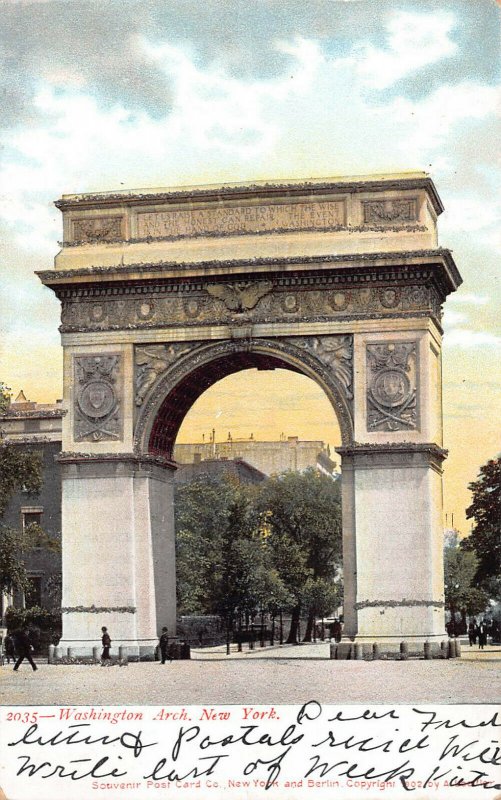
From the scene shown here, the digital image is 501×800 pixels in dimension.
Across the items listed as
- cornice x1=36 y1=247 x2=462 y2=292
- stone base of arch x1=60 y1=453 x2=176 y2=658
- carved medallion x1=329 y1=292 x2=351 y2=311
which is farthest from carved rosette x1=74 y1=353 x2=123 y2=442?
carved medallion x1=329 y1=292 x2=351 y2=311

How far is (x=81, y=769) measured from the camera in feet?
50.0

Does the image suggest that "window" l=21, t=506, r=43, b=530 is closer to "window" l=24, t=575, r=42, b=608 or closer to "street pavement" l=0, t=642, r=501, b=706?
"window" l=24, t=575, r=42, b=608

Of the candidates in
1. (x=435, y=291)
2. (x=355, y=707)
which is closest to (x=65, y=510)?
(x=435, y=291)

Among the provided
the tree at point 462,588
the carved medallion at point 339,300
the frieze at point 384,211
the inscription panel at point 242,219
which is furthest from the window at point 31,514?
the tree at point 462,588

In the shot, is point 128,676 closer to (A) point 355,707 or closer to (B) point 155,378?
(B) point 155,378

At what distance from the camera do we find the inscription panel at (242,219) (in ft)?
106

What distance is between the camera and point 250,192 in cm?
3262

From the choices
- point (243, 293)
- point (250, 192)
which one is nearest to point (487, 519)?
point (243, 293)

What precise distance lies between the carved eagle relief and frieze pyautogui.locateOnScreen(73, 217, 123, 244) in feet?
8.87

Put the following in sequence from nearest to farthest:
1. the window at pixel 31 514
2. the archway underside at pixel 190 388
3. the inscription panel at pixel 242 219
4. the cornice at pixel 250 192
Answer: the cornice at pixel 250 192, the inscription panel at pixel 242 219, the archway underside at pixel 190 388, the window at pixel 31 514

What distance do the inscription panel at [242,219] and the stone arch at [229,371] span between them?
243 centimetres

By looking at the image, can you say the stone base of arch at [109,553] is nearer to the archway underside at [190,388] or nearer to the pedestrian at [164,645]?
the pedestrian at [164,645]

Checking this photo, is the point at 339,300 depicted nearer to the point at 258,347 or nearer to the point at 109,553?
the point at 258,347

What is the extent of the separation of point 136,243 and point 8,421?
11367 mm
